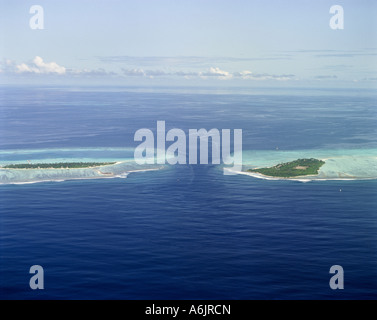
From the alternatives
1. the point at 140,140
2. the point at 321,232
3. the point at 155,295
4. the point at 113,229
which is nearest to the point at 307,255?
the point at 321,232

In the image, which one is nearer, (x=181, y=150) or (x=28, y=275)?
(x=28, y=275)

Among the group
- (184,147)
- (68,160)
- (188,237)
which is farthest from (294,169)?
(68,160)

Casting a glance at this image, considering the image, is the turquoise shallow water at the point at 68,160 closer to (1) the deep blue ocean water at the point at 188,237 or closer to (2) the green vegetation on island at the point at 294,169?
(1) the deep blue ocean water at the point at 188,237

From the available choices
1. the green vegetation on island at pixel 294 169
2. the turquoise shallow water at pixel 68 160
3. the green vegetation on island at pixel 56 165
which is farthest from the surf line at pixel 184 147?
the green vegetation on island at pixel 56 165

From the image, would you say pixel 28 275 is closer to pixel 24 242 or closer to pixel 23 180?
pixel 24 242

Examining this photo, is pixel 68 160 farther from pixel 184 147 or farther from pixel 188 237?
pixel 188 237
